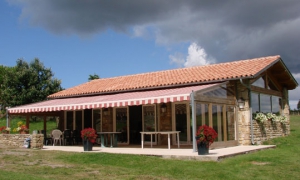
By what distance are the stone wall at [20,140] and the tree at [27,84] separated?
1869 centimetres

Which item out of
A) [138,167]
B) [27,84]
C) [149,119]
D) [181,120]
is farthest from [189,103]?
[27,84]

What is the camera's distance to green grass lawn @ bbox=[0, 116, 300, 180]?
30.0 ft

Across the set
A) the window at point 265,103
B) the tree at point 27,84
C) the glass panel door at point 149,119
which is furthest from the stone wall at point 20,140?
the tree at point 27,84

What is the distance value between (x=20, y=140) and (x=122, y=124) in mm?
5718

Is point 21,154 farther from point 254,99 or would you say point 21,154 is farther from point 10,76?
point 10,76

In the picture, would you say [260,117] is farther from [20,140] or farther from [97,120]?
[20,140]

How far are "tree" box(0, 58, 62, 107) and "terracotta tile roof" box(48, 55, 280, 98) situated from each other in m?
13.7

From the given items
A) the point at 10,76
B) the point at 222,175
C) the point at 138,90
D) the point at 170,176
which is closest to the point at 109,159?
the point at 170,176

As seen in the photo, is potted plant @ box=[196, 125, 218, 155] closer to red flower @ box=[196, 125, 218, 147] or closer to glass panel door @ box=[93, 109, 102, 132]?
red flower @ box=[196, 125, 218, 147]

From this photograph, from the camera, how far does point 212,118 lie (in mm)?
14727

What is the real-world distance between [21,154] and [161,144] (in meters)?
7.36

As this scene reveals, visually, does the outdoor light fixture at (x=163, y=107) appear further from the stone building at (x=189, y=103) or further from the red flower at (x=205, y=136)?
the red flower at (x=205, y=136)

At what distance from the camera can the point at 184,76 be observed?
19.3 metres

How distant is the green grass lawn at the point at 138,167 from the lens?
9.16 metres
